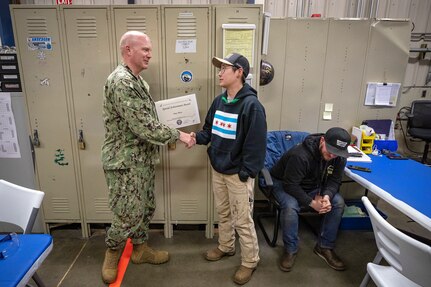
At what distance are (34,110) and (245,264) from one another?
86.2 inches

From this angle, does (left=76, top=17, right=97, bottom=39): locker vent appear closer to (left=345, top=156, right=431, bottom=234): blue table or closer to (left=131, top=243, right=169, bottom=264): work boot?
(left=131, top=243, right=169, bottom=264): work boot

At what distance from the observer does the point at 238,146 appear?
1857mm

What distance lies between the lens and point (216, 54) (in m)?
2.21

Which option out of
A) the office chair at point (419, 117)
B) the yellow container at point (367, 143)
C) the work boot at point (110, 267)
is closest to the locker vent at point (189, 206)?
the work boot at point (110, 267)

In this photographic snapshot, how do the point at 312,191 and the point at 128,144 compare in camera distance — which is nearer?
the point at 128,144

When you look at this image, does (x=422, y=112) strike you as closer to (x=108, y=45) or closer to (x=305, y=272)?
(x=305, y=272)

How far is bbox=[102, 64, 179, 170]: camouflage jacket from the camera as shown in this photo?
174 centimetres

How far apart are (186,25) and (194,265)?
77.3 inches

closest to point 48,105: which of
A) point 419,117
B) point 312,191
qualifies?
point 312,191

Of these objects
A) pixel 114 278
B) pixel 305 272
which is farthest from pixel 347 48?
pixel 114 278

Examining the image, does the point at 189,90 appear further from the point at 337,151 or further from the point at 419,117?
the point at 419,117

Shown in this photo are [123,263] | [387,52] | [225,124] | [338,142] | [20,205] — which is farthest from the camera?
[387,52]

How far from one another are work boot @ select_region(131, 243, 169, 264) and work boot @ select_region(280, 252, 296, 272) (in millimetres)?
961

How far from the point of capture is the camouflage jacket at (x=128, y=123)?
5.70ft
